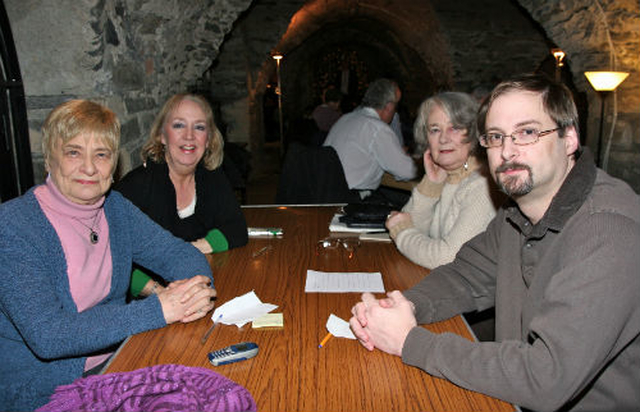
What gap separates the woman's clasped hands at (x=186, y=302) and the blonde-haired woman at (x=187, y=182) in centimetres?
67

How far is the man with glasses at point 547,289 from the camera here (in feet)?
3.63

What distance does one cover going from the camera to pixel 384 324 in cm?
140

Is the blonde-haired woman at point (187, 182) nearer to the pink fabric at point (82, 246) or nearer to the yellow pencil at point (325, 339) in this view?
the pink fabric at point (82, 246)

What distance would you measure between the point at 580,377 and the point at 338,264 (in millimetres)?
1144

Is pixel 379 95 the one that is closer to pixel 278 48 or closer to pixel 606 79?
pixel 606 79

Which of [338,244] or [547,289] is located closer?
[547,289]

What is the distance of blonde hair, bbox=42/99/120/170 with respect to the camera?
1594 millimetres

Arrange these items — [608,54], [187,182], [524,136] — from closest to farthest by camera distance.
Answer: [524,136]
[187,182]
[608,54]

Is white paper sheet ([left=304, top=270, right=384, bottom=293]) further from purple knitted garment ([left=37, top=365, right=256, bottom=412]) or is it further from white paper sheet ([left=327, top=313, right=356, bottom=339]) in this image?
purple knitted garment ([left=37, top=365, right=256, bottom=412])

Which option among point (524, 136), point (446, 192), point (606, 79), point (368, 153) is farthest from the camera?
point (606, 79)

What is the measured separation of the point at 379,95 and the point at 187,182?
2156 millimetres

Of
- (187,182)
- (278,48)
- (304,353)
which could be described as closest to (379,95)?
(187,182)

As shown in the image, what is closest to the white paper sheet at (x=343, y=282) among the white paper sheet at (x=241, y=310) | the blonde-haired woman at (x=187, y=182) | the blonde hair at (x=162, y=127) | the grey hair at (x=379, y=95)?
the white paper sheet at (x=241, y=310)

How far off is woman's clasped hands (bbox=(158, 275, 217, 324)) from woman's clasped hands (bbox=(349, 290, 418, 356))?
479mm
